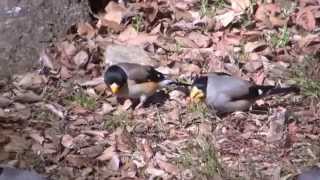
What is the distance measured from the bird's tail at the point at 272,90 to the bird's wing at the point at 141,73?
66 cm

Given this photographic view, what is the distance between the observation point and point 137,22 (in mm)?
6582

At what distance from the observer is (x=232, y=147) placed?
5.36 m

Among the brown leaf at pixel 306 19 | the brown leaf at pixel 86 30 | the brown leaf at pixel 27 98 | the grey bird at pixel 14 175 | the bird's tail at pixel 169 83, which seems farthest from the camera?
the brown leaf at pixel 306 19

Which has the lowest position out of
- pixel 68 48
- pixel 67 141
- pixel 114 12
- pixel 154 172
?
pixel 154 172

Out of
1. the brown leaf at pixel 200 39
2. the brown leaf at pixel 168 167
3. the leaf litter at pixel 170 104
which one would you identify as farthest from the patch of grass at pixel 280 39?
the brown leaf at pixel 168 167

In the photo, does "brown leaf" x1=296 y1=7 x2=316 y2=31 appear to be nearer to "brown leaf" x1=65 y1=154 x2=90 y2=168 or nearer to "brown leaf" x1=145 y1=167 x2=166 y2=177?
"brown leaf" x1=145 y1=167 x2=166 y2=177

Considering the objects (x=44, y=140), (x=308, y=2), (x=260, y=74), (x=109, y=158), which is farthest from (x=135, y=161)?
(x=308, y=2)

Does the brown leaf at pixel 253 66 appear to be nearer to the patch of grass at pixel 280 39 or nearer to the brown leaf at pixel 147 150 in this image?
the patch of grass at pixel 280 39

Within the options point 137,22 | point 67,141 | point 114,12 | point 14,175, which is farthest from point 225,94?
point 14,175

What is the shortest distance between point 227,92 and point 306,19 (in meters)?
1.39

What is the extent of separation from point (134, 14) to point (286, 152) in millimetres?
1937

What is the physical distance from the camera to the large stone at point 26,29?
6119 millimetres

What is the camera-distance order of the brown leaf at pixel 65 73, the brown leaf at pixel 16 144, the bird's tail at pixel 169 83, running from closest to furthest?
1. the brown leaf at pixel 16 144
2. the bird's tail at pixel 169 83
3. the brown leaf at pixel 65 73

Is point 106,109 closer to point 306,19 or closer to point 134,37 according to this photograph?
point 134,37
